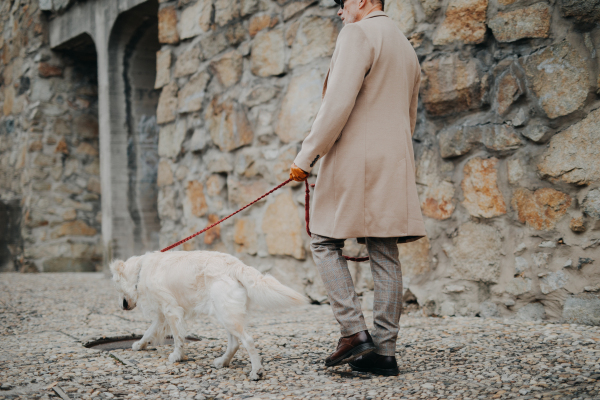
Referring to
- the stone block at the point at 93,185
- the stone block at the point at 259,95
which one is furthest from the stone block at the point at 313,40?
the stone block at the point at 93,185

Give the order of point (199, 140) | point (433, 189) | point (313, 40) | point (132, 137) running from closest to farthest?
point (433, 189), point (313, 40), point (199, 140), point (132, 137)

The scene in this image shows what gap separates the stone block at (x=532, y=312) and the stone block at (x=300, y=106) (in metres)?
1.97

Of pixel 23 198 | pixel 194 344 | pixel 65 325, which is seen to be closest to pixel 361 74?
pixel 194 344

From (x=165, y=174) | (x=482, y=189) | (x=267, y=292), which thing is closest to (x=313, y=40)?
(x=482, y=189)

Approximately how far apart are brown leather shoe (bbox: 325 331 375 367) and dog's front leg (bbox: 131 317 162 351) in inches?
40.7

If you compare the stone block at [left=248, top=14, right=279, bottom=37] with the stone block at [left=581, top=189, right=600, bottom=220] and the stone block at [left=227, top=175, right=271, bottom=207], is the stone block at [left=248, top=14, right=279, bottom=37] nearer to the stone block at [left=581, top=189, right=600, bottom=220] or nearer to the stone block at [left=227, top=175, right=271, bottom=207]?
the stone block at [left=227, top=175, right=271, bottom=207]

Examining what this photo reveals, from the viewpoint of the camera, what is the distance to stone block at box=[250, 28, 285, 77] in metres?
4.38

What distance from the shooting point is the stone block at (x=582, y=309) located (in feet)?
9.22

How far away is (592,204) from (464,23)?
1.32m

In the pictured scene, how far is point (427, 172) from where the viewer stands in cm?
349

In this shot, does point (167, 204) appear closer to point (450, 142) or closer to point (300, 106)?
point (300, 106)

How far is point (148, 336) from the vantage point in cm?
285

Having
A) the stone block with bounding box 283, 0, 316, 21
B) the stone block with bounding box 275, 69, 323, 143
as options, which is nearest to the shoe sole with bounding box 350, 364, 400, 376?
the stone block with bounding box 275, 69, 323, 143

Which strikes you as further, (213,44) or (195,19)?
(195,19)
